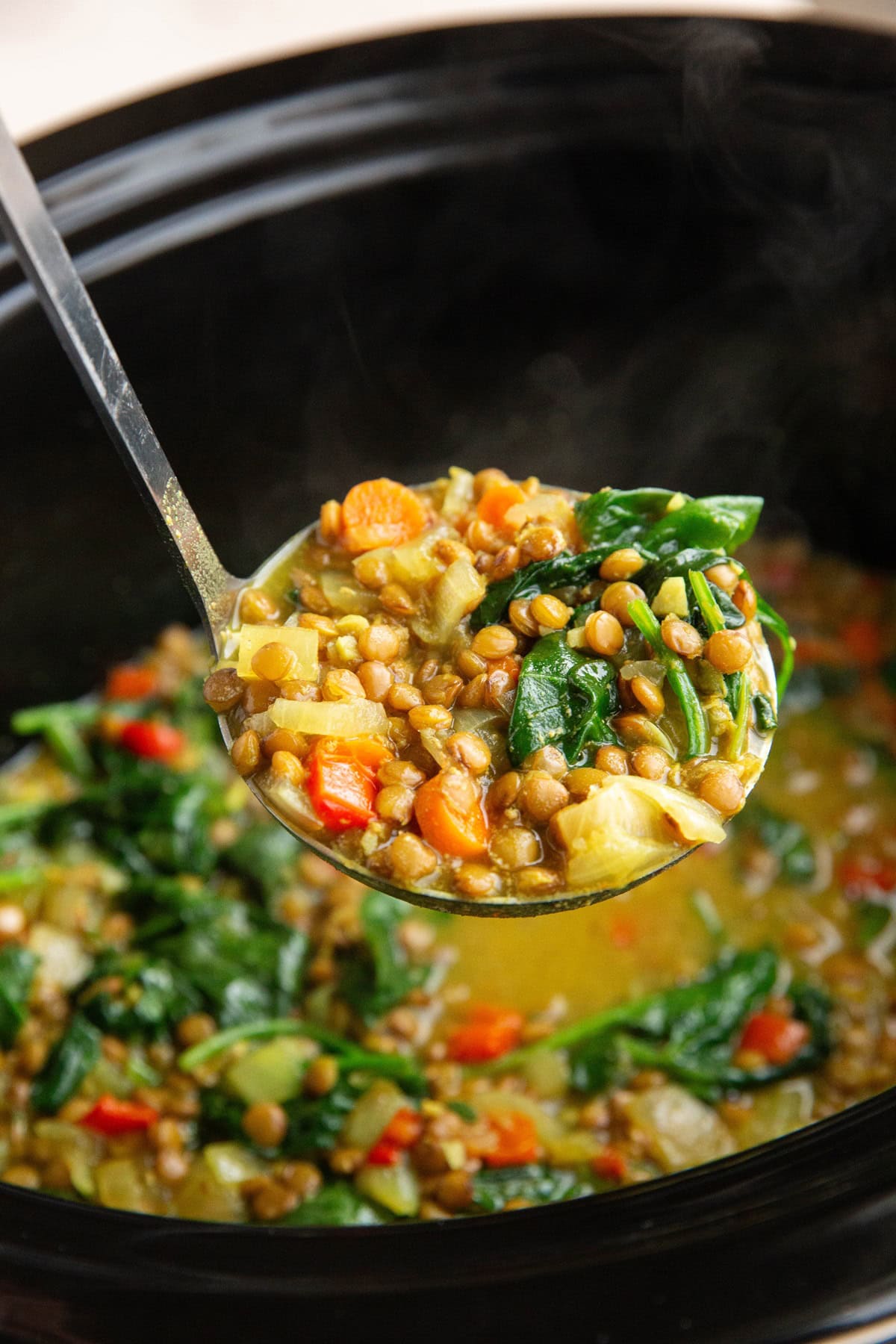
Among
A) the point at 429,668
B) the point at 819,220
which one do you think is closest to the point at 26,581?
the point at 429,668

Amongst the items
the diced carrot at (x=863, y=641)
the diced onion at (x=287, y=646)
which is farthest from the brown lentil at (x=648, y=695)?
the diced carrot at (x=863, y=641)

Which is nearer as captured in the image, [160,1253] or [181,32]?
[160,1253]

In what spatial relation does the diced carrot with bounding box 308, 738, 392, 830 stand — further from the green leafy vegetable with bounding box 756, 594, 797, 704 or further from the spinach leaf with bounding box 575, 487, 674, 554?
the green leafy vegetable with bounding box 756, 594, 797, 704

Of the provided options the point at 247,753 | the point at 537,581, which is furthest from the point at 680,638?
the point at 247,753

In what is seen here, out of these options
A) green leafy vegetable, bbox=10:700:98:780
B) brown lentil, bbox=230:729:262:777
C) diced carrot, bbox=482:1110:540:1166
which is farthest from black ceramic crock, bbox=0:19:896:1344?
diced carrot, bbox=482:1110:540:1166

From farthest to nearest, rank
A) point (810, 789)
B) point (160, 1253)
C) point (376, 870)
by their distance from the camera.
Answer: point (810, 789), point (376, 870), point (160, 1253)

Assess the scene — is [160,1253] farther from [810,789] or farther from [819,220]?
[819,220]

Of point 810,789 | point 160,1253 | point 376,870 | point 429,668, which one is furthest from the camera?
point 810,789
